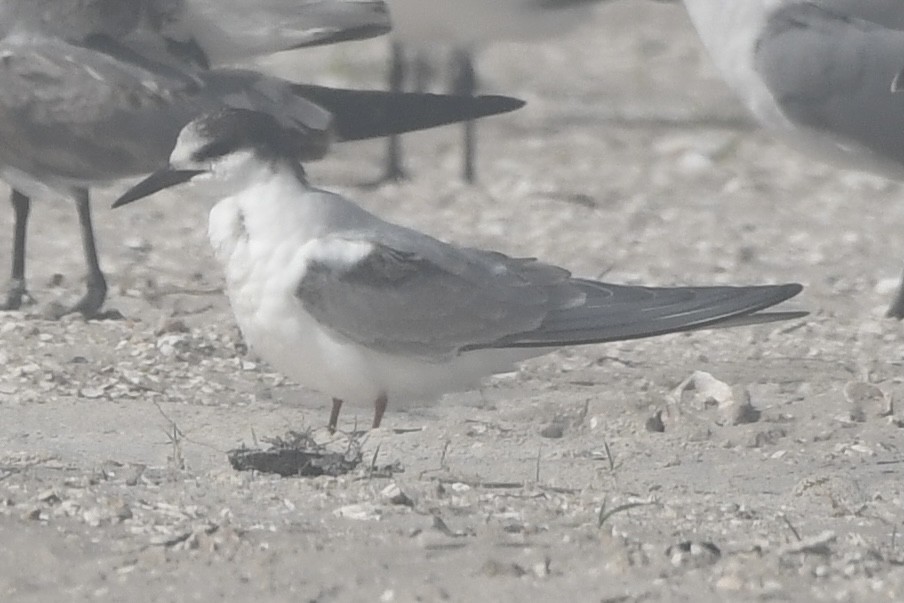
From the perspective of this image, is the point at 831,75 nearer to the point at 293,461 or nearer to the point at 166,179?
the point at 166,179

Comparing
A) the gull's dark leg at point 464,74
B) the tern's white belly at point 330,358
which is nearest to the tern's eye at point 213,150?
the tern's white belly at point 330,358

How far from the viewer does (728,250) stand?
7383 millimetres

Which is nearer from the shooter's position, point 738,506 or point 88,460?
point 738,506

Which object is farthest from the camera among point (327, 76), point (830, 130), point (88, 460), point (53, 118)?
point (327, 76)

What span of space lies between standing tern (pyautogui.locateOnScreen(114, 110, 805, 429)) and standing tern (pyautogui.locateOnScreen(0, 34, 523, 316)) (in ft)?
3.99

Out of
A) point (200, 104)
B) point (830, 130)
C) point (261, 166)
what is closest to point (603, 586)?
point (261, 166)

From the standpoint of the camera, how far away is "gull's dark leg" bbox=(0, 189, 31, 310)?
19.6 feet

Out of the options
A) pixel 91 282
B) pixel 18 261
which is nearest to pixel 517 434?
pixel 91 282

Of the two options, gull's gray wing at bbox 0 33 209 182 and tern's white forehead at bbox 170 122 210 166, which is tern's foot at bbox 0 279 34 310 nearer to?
gull's gray wing at bbox 0 33 209 182

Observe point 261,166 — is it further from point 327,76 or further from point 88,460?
point 327,76

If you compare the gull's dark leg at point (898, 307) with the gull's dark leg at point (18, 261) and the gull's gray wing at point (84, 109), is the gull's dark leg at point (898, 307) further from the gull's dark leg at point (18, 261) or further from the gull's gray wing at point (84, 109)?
the gull's dark leg at point (18, 261)

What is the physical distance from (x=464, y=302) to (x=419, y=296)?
0.11 meters

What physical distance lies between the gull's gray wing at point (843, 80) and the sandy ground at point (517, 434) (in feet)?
1.92

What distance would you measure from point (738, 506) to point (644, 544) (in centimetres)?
49
